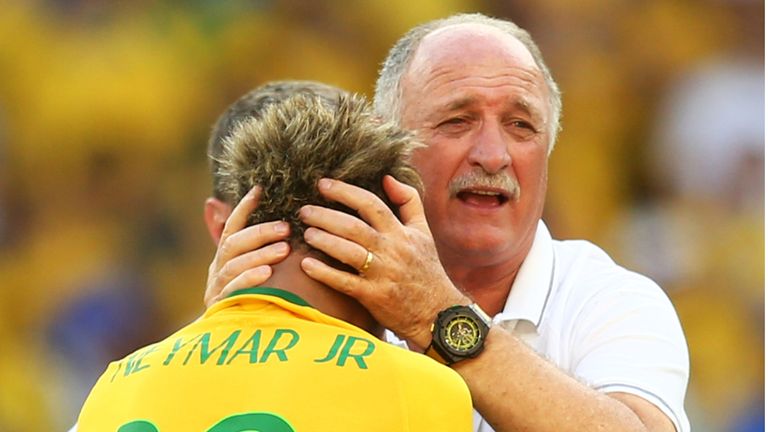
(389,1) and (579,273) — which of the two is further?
(389,1)

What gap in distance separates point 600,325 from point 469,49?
67 cm

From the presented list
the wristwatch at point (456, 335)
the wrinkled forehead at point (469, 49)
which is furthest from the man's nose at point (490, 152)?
the wristwatch at point (456, 335)

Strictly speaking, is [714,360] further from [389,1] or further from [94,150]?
[94,150]

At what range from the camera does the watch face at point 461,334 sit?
6.86ft

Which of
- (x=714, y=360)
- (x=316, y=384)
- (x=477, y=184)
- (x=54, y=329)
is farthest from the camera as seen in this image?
(x=714, y=360)

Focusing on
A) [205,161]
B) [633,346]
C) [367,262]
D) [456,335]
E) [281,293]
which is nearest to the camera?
[281,293]

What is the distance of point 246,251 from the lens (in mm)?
1970

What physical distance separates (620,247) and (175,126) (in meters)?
1.90

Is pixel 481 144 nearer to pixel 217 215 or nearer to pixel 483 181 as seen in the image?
pixel 483 181

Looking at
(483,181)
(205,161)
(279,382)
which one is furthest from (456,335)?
(205,161)

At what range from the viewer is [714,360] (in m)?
5.14

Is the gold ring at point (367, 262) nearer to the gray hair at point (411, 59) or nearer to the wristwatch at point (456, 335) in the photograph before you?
the wristwatch at point (456, 335)

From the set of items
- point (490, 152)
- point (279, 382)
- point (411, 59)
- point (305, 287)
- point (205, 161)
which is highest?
point (411, 59)

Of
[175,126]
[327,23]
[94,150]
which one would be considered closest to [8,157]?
[94,150]
